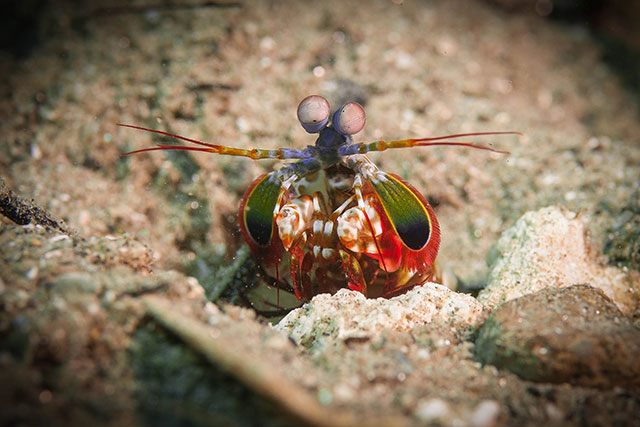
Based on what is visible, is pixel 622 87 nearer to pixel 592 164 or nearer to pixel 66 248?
pixel 592 164

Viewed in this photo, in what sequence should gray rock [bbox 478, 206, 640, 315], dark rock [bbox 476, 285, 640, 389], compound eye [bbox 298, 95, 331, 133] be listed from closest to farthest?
dark rock [bbox 476, 285, 640, 389], compound eye [bbox 298, 95, 331, 133], gray rock [bbox 478, 206, 640, 315]

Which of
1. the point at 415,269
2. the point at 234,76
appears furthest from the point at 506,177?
the point at 234,76

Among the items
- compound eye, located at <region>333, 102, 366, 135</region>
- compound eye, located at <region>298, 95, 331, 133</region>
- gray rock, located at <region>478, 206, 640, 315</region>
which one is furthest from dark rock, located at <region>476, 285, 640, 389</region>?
compound eye, located at <region>298, 95, 331, 133</region>

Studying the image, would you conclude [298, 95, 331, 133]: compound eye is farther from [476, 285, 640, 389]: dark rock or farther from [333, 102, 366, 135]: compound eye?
[476, 285, 640, 389]: dark rock

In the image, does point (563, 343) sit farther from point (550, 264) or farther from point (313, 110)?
point (313, 110)

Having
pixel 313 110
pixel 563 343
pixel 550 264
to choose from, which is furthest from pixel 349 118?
pixel 550 264
